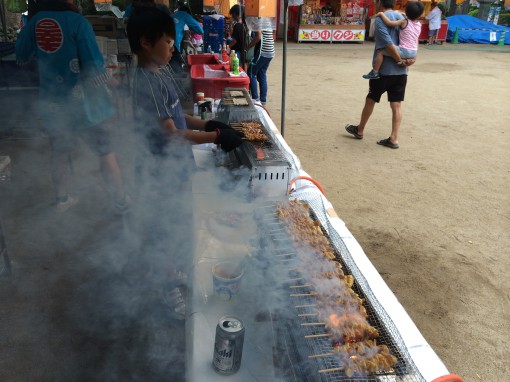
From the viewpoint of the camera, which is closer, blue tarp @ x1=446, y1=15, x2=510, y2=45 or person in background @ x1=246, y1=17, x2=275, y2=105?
person in background @ x1=246, y1=17, x2=275, y2=105

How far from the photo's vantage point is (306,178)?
3234 mm

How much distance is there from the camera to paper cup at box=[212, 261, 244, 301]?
6.40ft

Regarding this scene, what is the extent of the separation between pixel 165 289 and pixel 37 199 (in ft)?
9.08

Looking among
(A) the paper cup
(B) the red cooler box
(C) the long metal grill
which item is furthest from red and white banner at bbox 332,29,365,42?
(A) the paper cup

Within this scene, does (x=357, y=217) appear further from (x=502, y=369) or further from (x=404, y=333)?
(x=404, y=333)

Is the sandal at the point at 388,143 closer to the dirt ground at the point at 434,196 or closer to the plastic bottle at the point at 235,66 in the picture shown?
the dirt ground at the point at 434,196

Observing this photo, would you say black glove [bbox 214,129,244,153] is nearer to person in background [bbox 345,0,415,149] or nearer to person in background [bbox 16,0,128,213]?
person in background [bbox 16,0,128,213]

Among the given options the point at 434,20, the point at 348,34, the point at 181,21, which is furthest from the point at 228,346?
the point at 434,20

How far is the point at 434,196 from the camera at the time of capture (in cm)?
519

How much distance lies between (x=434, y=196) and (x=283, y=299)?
4.09m

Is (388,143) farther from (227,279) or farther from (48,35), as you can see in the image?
(227,279)

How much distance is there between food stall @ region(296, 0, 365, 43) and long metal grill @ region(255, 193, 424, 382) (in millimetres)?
22702

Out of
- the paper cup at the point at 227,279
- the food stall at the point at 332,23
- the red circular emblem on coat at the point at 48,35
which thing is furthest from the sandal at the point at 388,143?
the food stall at the point at 332,23

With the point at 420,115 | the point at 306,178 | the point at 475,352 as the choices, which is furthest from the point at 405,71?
the point at 475,352
